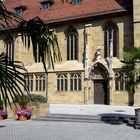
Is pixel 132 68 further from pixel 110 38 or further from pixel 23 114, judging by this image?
pixel 110 38

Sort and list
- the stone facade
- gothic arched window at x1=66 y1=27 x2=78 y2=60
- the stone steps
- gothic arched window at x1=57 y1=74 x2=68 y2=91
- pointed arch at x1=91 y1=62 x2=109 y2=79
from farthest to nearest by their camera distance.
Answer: gothic arched window at x1=57 y1=74 x2=68 y2=91 < gothic arched window at x1=66 y1=27 x2=78 y2=60 < pointed arch at x1=91 y1=62 x2=109 y2=79 < the stone facade < the stone steps

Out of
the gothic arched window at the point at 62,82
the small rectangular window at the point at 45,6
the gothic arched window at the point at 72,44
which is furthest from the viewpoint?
the small rectangular window at the point at 45,6

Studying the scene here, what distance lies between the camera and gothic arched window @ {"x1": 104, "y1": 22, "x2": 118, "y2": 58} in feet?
100.0

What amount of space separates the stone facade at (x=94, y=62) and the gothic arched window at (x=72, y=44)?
1.13ft

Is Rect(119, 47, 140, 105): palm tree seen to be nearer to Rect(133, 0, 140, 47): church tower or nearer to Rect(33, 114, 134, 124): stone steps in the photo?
Rect(33, 114, 134, 124): stone steps

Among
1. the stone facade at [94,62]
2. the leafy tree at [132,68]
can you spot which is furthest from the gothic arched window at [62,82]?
the leafy tree at [132,68]

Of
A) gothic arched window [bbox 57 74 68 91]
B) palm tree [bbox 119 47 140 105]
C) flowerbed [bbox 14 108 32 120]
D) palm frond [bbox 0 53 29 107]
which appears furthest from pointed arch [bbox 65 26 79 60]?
palm frond [bbox 0 53 29 107]

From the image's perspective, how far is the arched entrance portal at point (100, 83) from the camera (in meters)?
31.0

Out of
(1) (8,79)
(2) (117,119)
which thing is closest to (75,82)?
(2) (117,119)

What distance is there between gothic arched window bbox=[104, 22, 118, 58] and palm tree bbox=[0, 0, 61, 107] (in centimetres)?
2762

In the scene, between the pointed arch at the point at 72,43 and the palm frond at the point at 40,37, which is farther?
the pointed arch at the point at 72,43

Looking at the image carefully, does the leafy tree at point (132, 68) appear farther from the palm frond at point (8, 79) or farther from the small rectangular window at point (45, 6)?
the small rectangular window at point (45, 6)

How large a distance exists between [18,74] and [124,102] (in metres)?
27.0

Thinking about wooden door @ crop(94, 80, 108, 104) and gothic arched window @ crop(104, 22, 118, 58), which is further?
wooden door @ crop(94, 80, 108, 104)
